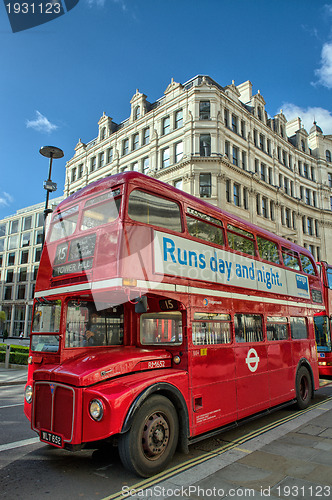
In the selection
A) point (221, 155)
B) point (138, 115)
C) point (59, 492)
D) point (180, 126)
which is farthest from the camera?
point (138, 115)

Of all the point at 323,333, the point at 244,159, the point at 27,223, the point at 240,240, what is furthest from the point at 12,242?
the point at 240,240

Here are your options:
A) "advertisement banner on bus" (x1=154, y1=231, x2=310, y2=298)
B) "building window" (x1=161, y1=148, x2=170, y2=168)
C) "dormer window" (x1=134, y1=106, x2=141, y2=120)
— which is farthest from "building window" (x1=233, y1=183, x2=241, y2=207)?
"advertisement banner on bus" (x1=154, y1=231, x2=310, y2=298)

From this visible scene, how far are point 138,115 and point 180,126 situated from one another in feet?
24.3

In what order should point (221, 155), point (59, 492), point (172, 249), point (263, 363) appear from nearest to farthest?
point (59, 492) → point (172, 249) → point (263, 363) → point (221, 155)

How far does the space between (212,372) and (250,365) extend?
57.5 inches

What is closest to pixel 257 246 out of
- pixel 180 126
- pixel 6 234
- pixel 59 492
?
pixel 59 492

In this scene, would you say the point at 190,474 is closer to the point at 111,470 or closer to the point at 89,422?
the point at 111,470

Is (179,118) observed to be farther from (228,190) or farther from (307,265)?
(307,265)

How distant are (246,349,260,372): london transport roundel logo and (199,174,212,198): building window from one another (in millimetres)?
22970

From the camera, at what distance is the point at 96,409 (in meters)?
4.32

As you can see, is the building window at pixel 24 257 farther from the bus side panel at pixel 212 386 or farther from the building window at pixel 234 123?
the bus side panel at pixel 212 386

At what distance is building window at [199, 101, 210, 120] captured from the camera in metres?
30.7

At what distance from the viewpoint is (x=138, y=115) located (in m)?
37.1

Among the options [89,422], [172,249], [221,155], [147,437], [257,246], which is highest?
[221,155]
